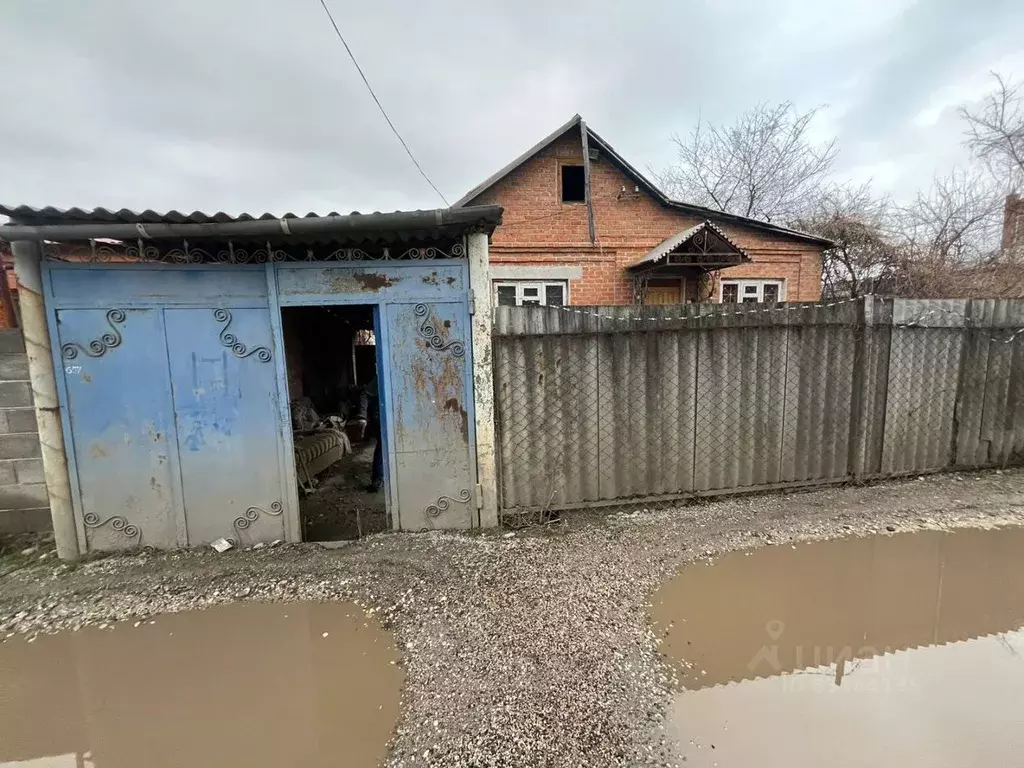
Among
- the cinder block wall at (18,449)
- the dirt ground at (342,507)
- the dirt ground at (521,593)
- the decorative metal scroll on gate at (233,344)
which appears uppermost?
the decorative metal scroll on gate at (233,344)

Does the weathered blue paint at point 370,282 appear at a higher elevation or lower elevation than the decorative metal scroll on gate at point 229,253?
lower

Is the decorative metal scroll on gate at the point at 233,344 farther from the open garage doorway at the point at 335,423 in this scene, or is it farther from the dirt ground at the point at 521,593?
the dirt ground at the point at 521,593

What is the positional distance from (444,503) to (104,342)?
2956 millimetres

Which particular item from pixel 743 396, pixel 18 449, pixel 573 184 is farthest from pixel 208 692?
pixel 573 184

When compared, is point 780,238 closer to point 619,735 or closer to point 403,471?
point 403,471

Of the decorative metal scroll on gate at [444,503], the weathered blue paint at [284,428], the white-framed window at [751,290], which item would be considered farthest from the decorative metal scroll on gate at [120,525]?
the white-framed window at [751,290]

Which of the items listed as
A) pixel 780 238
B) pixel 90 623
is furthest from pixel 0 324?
pixel 780 238

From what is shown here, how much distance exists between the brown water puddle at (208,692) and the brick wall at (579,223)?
7.58 m

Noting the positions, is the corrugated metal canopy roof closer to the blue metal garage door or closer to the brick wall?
the blue metal garage door

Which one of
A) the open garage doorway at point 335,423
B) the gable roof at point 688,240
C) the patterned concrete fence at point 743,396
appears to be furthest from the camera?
the gable roof at point 688,240

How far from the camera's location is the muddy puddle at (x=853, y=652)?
6.89 feet

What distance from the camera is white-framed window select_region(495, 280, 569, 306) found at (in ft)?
30.7

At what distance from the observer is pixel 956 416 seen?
16.6 feet

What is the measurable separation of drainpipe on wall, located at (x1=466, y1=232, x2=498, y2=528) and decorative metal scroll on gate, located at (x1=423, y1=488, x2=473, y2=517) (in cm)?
11
